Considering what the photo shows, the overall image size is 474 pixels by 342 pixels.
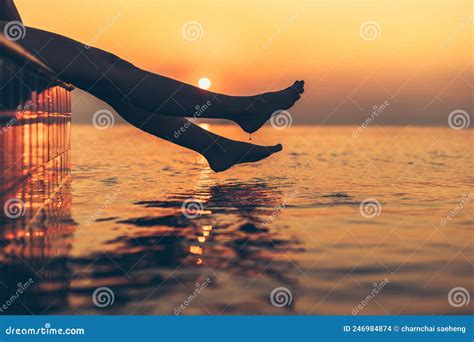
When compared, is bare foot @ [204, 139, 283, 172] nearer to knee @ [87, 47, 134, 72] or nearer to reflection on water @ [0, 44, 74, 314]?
reflection on water @ [0, 44, 74, 314]

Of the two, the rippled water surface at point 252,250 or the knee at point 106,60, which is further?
the knee at point 106,60

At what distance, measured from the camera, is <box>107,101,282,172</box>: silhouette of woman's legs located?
532 cm

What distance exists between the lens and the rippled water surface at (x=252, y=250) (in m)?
2.96

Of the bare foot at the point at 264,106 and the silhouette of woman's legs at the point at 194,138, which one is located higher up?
the bare foot at the point at 264,106

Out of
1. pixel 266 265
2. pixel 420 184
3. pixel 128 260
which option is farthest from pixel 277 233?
pixel 420 184

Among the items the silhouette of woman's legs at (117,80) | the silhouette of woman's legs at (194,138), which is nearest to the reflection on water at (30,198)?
the silhouette of woman's legs at (117,80)

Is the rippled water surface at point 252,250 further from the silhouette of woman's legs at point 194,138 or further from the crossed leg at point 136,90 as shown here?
the crossed leg at point 136,90

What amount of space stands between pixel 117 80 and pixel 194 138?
1.35 metres

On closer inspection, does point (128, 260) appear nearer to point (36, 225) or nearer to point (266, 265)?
point (266, 265)

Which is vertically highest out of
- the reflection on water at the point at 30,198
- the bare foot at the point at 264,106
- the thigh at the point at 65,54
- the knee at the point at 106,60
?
the bare foot at the point at 264,106

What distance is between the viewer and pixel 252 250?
12.8 ft

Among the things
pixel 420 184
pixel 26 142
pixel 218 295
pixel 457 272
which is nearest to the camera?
pixel 218 295

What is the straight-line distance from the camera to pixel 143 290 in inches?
120

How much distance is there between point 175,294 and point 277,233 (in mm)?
1547
